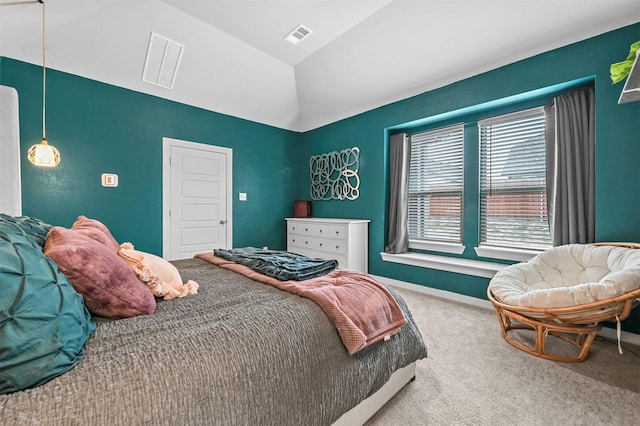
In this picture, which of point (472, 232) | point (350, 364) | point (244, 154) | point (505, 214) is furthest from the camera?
point (244, 154)

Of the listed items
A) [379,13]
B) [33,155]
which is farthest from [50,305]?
[379,13]

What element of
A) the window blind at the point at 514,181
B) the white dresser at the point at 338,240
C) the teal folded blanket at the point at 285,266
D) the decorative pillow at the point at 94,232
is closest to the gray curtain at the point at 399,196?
the white dresser at the point at 338,240

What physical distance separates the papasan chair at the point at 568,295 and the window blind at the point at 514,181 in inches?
24.3

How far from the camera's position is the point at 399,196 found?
3852 millimetres

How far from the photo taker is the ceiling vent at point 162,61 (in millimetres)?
3092

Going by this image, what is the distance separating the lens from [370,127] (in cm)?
410

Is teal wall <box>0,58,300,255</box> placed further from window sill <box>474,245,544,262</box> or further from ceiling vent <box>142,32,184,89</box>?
window sill <box>474,245,544,262</box>

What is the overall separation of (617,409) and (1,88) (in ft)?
15.4

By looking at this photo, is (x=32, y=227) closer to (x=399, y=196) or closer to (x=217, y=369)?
(x=217, y=369)

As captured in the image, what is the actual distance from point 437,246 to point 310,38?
3071mm

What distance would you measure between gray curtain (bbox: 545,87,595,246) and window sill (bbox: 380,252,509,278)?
0.64 m

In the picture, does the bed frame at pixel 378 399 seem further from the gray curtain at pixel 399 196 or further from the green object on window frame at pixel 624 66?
the green object on window frame at pixel 624 66

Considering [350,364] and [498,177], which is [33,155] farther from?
[498,177]

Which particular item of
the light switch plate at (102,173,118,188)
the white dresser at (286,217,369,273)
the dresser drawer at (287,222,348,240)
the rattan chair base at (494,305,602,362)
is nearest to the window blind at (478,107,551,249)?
the rattan chair base at (494,305,602,362)
